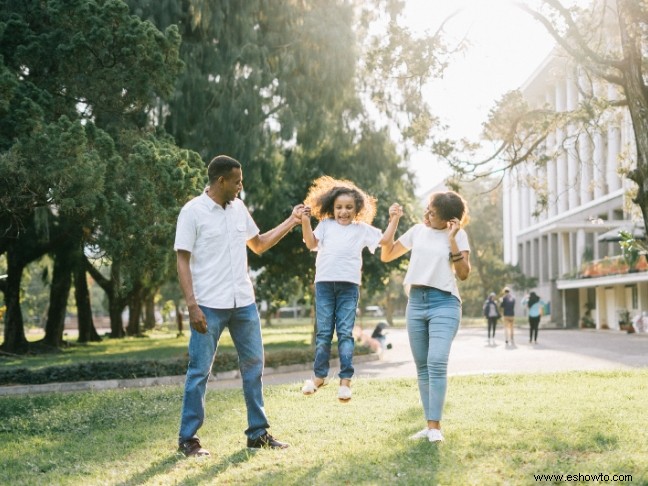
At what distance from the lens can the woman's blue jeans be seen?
20.7 feet

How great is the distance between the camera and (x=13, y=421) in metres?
8.99

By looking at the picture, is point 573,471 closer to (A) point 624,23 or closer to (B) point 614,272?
(A) point 624,23

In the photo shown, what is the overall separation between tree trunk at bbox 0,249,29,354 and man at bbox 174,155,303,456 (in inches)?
875

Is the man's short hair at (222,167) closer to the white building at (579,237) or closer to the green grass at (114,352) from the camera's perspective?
the green grass at (114,352)

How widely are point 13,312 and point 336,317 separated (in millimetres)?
23374

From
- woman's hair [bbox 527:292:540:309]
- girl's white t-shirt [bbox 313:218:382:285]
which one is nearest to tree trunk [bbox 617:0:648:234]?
girl's white t-shirt [bbox 313:218:382:285]

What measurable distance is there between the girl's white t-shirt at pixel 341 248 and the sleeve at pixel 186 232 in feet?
4.43

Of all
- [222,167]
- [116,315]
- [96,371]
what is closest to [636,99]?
[222,167]

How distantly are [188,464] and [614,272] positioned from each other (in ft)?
125

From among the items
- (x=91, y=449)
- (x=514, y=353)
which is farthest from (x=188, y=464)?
(x=514, y=353)

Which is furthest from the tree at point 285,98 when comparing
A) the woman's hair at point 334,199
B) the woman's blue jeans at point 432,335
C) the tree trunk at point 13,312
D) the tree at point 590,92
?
the woman's blue jeans at point 432,335

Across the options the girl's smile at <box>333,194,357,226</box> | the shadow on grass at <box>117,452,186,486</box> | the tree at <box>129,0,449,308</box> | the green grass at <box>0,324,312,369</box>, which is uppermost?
the tree at <box>129,0,449,308</box>

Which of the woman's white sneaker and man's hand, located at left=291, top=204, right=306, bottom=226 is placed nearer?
the woman's white sneaker

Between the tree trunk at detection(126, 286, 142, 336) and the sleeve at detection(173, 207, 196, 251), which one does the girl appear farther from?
the tree trunk at detection(126, 286, 142, 336)
